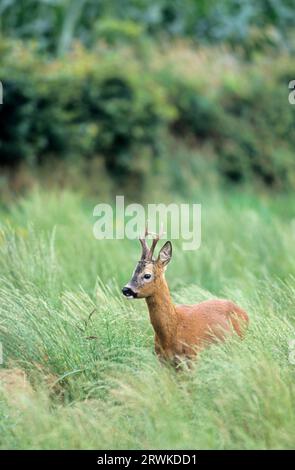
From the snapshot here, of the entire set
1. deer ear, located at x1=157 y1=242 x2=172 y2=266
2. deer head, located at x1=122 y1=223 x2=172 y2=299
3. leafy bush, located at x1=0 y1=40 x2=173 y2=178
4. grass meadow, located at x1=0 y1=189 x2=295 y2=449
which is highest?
leafy bush, located at x1=0 y1=40 x2=173 y2=178

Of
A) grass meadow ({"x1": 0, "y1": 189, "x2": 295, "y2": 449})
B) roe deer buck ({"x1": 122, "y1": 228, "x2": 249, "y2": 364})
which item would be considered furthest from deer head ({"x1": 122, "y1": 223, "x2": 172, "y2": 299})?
grass meadow ({"x1": 0, "y1": 189, "x2": 295, "y2": 449})

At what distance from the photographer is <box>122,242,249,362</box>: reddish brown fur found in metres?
7.01

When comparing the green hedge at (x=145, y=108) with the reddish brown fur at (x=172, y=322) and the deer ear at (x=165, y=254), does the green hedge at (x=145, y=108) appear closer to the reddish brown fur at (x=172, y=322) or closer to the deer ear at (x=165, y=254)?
the deer ear at (x=165, y=254)

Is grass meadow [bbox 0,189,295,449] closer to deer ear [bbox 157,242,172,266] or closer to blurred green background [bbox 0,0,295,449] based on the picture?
blurred green background [bbox 0,0,295,449]

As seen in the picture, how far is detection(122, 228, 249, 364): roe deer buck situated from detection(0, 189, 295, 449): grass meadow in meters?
0.22

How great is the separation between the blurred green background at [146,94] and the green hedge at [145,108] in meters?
0.03

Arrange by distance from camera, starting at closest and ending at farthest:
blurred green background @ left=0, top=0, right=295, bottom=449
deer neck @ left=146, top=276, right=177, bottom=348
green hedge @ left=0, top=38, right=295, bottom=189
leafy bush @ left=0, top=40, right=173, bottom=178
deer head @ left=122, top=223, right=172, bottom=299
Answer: blurred green background @ left=0, top=0, right=295, bottom=449
deer head @ left=122, top=223, right=172, bottom=299
deer neck @ left=146, top=276, right=177, bottom=348
leafy bush @ left=0, top=40, right=173, bottom=178
green hedge @ left=0, top=38, right=295, bottom=189

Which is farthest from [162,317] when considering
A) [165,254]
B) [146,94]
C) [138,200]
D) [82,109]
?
[146,94]

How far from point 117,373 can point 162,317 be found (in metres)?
0.76

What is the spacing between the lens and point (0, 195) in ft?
56.1

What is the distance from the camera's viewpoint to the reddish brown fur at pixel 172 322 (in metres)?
7.01

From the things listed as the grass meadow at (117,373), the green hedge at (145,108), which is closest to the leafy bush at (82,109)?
the green hedge at (145,108)

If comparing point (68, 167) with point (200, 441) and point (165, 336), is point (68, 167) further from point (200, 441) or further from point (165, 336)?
point (200, 441)

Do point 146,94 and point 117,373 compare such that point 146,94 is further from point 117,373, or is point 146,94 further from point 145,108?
point 117,373
